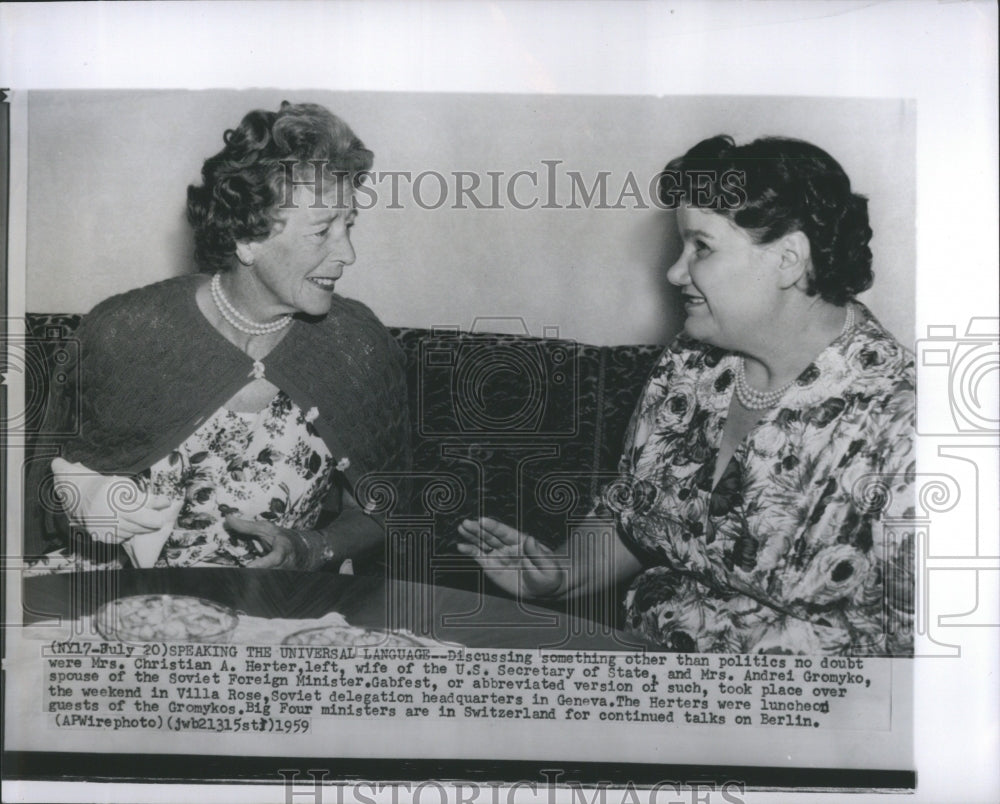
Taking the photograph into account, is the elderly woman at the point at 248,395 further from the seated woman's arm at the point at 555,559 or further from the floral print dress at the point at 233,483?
the seated woman's arm at the point at 555,559

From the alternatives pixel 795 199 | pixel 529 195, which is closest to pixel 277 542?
pixel 529 195

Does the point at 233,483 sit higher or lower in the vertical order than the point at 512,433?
lower

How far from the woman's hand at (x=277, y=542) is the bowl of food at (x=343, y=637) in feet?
0.48

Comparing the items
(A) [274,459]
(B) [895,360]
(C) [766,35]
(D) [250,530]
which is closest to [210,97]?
(A) [274,459]

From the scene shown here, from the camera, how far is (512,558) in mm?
2219

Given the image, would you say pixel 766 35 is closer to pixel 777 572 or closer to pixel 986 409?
pixel 986 409

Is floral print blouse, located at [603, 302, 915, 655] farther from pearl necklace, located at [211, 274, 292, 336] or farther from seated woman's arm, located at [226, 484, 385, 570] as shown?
pearl necklace, located at [211, 274, 292, 336]

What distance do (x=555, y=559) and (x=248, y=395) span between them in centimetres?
80

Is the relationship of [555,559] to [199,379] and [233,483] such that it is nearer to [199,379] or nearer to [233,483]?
[233,483]

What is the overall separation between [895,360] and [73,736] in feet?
6.76

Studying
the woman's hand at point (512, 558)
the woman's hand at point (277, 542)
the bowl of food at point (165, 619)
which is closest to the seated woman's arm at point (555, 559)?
the woman's hand at point (512, 558)

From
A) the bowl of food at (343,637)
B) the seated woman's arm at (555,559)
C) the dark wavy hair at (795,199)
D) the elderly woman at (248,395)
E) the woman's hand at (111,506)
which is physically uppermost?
the dark wavy hair at (795,199)

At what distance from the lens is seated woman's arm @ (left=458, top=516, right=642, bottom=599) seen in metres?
2.21

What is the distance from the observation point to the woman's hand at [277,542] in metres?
2.24
